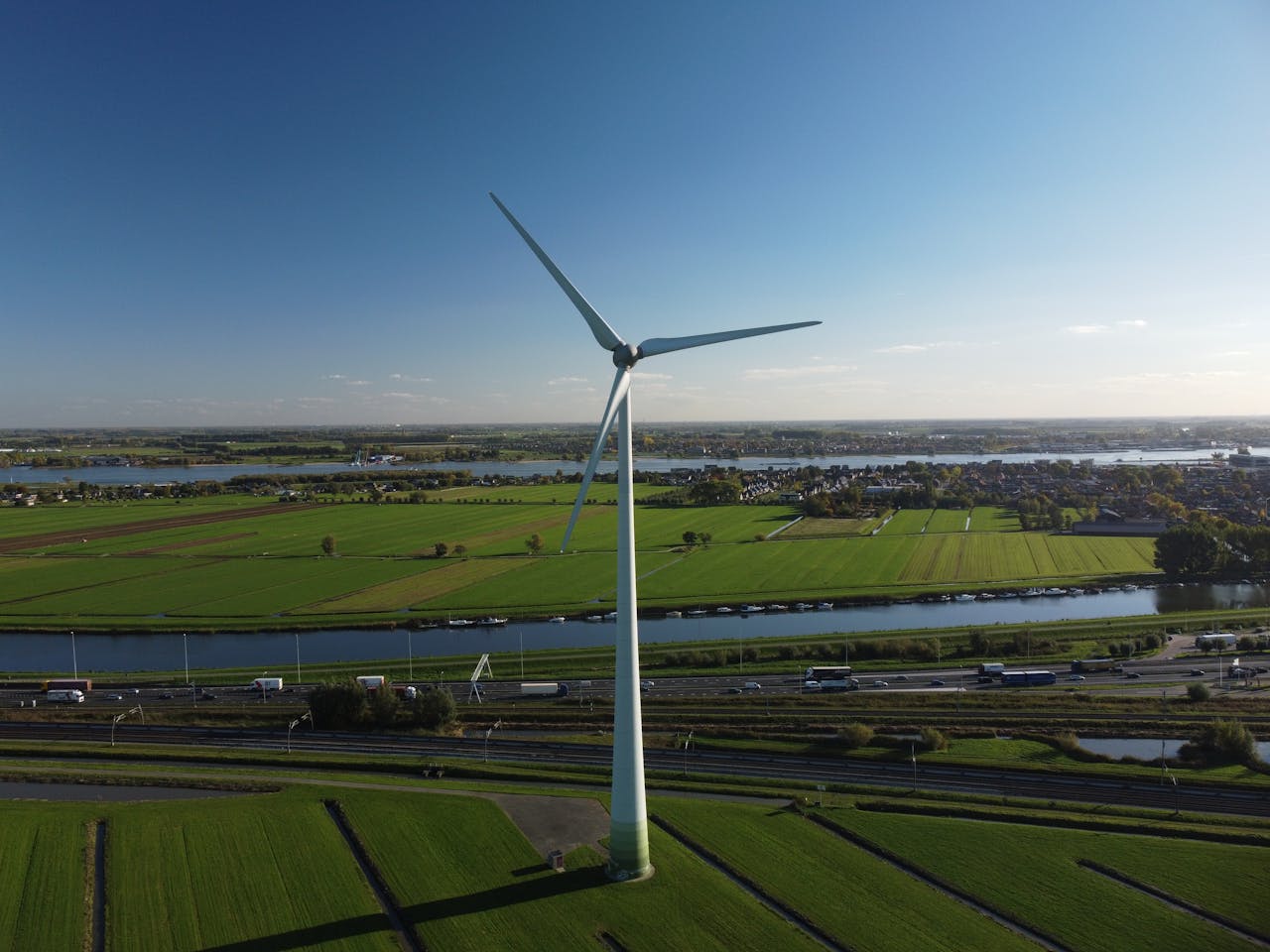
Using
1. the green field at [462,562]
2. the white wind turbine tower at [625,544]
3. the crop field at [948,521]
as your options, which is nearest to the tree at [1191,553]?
the green field at [462,562]

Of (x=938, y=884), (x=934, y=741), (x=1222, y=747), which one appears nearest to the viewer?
(x=938, y=884)

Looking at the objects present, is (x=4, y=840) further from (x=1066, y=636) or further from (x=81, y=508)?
(x=81, y=508)

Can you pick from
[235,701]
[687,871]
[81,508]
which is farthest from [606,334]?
[81,508]

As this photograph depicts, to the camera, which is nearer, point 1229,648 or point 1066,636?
point 1229,648

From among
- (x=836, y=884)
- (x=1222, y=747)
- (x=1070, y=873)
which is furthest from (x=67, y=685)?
(x=1222, y=747)

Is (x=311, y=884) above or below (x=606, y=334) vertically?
below

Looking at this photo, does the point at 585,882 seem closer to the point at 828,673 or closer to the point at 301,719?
the point at 301,719
